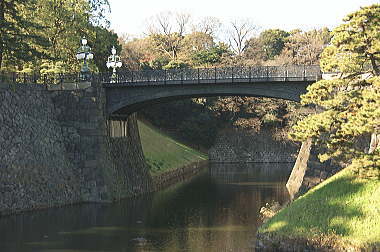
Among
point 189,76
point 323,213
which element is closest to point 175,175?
point 189,76

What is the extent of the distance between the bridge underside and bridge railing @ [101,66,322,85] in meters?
0.52

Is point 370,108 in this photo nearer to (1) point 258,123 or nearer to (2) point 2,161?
(2) point 2,161

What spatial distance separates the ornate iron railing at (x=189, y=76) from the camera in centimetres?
3625

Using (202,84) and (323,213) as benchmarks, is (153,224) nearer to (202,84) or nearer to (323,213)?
(323,213)

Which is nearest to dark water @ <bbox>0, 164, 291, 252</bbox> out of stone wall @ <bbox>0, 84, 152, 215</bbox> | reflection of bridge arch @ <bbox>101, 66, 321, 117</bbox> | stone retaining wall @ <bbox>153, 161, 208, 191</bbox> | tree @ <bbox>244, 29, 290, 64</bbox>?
stone wall @ <bbox>0, 84, 152, 215</bbox>

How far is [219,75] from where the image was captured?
38438 mm

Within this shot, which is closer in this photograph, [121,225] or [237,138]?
[121,225]

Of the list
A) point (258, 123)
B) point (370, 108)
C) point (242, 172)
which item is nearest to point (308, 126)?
point (370, 108)

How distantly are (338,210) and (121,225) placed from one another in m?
12.2

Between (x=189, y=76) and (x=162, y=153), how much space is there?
1920cm

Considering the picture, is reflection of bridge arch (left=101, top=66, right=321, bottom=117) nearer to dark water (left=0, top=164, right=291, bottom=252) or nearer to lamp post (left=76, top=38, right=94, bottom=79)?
lamp post (left=76, top=38, right=94, bottom=79)

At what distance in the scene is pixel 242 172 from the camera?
61.7 m

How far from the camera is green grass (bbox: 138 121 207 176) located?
52.1 meters

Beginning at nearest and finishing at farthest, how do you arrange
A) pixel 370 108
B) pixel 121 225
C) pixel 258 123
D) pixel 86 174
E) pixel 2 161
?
pixel 370 108, pixel 121 225, pixel 2 161, pixel 86 174, pixel 258 123
